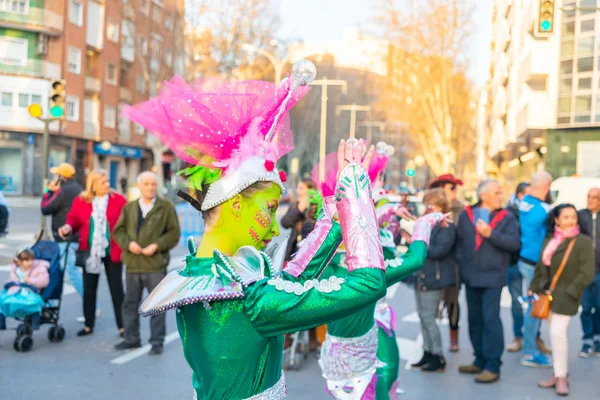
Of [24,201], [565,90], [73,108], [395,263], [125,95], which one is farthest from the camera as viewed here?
[125,95]

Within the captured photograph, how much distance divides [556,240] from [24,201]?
3239cm

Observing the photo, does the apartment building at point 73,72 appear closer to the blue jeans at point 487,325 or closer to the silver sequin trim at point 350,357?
the blue jeans at point 487,325

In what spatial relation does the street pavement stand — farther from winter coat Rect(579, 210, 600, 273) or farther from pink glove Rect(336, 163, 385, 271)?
pink glove Rect(336, 163, 385, 271)

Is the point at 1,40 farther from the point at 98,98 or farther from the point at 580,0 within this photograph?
the point at 580,0

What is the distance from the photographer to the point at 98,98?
42375mm

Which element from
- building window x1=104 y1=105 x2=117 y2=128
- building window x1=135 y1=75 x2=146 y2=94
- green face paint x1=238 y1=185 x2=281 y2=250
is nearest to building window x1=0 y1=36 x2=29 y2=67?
building window x1=104 y1=105 x2=117 y2=128

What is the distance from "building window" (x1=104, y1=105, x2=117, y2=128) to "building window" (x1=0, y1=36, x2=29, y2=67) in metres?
7.01

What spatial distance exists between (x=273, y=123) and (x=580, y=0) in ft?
94.8

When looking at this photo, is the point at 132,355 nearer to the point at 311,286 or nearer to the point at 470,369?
the point at 470,369

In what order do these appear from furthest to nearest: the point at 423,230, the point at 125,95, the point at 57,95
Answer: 1. the point at 125,95
2. the point at 57,95
3. the point at 423,230

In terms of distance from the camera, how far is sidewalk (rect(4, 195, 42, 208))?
3284 centimetres

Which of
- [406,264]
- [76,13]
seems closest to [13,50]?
[76,13]

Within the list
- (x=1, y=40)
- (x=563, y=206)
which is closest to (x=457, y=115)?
(x=1, y=40)

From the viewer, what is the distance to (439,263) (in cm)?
698
